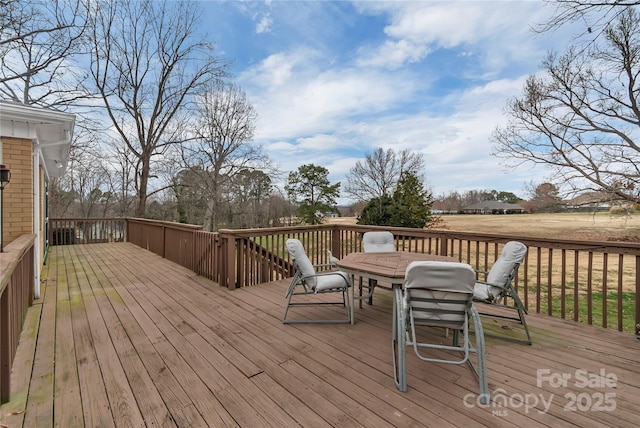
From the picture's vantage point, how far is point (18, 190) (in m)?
3.87

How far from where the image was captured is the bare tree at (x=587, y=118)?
7.68m

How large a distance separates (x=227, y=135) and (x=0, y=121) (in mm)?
12663

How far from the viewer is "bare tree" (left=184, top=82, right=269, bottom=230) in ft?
49.4

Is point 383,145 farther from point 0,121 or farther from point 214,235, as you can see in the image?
point 0,121

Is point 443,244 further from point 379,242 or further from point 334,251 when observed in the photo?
point 334,251

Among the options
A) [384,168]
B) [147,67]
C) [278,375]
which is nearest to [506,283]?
[278,375]

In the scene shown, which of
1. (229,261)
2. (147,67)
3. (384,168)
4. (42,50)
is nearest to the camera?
(229,261)

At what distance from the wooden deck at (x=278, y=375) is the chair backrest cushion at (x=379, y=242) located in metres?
0.99

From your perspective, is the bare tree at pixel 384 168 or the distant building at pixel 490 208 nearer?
the bare tree at pixel 384 168

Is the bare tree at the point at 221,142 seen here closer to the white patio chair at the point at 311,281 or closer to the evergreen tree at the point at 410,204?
the evergreen tree at the point at 410,204

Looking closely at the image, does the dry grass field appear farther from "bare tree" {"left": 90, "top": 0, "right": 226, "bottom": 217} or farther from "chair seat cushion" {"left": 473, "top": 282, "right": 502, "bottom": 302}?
"bare tree" {"left": 90, "top": 0, "right": 226, "bottom": 217}

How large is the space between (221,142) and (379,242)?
13960 millimetres

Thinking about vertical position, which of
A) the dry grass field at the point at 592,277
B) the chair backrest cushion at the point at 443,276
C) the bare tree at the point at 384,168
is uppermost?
the bare tree at the point at 384,168

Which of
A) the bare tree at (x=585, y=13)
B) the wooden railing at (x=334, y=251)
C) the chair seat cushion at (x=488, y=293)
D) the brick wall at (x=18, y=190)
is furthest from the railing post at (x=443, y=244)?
the brick wall at (x=18, y=190)
